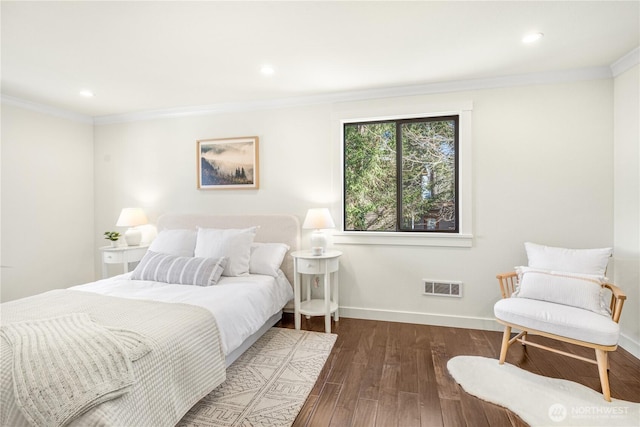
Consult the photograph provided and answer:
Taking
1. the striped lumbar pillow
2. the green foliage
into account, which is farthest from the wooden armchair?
the striped lumbar pillow

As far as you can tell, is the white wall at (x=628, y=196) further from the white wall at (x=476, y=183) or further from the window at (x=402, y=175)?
the window at (x=402, y=175)

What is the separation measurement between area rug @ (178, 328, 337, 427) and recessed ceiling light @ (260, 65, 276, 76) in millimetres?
2488

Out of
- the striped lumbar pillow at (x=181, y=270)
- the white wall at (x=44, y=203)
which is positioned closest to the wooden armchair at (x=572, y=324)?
the striped lumbar pillow at (x=181, y=270)

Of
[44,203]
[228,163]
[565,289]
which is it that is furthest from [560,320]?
[44,203]

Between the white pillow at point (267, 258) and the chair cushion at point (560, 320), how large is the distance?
2009 millimetres

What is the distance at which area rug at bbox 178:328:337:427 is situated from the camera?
1849 mm

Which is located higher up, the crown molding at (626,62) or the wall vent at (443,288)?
the crown molding at (626,62)

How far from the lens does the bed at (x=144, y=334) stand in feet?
4.23

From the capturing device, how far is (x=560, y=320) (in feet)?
6.91

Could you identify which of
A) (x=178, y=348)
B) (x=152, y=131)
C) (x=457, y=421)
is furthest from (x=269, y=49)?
(x=457, y=421)

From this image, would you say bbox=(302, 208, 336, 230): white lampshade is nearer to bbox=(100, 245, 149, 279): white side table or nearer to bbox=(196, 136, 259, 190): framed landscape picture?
bbox=(196, 136, 259, 190): framed landscape picture

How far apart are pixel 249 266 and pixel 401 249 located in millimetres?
1615

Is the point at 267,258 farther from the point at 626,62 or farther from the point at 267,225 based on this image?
the point at 626,62

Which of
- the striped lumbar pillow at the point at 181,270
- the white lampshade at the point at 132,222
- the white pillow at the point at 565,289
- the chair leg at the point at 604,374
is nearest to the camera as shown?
the chair leg at the point at 604,374
